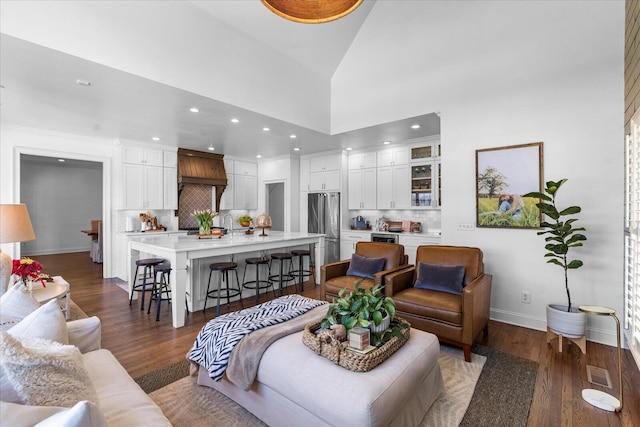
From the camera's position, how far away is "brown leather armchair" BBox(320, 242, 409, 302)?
363cm

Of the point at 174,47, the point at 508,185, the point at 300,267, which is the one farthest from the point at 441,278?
the point at 174,47

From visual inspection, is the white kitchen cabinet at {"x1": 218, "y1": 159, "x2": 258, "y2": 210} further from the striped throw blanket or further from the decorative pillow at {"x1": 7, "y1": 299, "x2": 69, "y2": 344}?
the decorative pillow at {"x1": 7, "y1": 299, "x2": 69, "y2": 344}

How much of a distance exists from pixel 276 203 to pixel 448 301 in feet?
18.8

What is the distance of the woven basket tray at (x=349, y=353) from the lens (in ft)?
5.39

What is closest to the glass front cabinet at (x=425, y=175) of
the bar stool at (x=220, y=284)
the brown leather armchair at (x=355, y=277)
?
the brown leather armchair at (x=355, y=277)

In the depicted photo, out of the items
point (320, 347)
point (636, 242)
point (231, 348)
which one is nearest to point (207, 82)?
point (231, 348)

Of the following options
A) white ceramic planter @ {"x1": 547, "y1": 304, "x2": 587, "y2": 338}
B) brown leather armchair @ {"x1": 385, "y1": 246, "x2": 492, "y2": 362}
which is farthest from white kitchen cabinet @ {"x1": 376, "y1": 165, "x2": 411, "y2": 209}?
white ceramic planter @ {"x1": 547, "y1": 304, "x2": 587, "y2": 338}

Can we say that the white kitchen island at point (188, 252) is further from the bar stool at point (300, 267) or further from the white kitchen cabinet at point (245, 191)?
the white kitchen cabinet at point (245, 191)

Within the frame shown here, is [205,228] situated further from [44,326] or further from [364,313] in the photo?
[364,313]

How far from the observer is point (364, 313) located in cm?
184

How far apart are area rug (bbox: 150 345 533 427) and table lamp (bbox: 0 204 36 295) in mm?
1406

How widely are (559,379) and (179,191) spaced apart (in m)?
6.74

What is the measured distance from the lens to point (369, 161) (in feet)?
20.9

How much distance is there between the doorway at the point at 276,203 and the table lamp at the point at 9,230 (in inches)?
211
